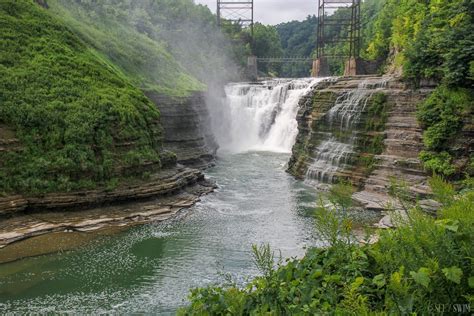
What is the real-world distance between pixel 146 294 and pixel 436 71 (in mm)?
14531

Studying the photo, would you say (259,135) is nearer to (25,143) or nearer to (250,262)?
(25,143)

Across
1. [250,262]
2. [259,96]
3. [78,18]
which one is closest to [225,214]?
[250,262]

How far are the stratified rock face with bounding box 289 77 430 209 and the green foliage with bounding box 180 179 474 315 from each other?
38.1ft

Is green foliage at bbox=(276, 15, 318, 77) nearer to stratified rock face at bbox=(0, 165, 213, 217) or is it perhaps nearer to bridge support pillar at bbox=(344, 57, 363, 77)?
bridge support pillar at bbox=(344, 57, 363, 77)

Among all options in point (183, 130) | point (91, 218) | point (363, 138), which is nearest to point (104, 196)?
point (91, 218)

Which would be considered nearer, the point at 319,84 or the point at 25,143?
the point at 25,143

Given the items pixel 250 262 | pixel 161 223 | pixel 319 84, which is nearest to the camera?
pixel 250 262

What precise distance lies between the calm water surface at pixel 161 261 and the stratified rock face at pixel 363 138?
2808 millimetres

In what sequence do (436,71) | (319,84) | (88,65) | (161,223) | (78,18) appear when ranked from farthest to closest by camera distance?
(78,18)
(319,84)
(88,65)
(436,71)
(161,223)

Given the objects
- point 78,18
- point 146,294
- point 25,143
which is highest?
point 78,18

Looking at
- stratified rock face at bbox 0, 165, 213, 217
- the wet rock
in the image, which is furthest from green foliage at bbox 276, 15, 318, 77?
the wet rock

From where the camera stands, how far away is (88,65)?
71.8 feet

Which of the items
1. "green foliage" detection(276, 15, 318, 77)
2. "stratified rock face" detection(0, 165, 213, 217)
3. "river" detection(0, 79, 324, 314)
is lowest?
"river" detection(0, 79, 324, 314)

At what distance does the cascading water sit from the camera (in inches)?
866
